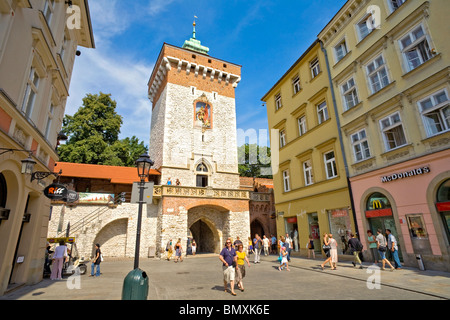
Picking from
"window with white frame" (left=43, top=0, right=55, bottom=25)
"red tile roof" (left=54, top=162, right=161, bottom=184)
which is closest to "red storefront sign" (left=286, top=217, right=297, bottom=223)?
"red tile roof" (left=54, top=162, right=161, bottom=184)

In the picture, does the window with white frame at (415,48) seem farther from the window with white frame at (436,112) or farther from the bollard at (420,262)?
the bollard at (420,262)

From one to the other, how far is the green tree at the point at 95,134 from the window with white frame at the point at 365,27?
28.1m

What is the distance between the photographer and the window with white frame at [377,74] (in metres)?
12.4

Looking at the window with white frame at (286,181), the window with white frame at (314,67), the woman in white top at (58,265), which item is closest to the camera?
the woman in white top at (58,265)

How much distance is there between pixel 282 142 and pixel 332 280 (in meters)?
13.4

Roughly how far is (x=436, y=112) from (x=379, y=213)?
512cm

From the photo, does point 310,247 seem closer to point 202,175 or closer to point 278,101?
point 278,101

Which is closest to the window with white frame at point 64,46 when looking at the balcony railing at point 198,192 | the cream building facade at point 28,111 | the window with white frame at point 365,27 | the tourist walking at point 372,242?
the cream building facade at point 28,111

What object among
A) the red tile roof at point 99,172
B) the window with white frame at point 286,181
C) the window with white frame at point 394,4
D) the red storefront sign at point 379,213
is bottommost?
the red storefront sign at point 379,213

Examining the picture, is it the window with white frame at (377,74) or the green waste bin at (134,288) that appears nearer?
the green waste bin at (134,288)

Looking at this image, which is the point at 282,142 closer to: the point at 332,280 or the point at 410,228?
the point at 410,228

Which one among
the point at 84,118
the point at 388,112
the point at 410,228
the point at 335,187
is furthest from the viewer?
the point at 84,118

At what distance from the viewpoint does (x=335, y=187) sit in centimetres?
1482
